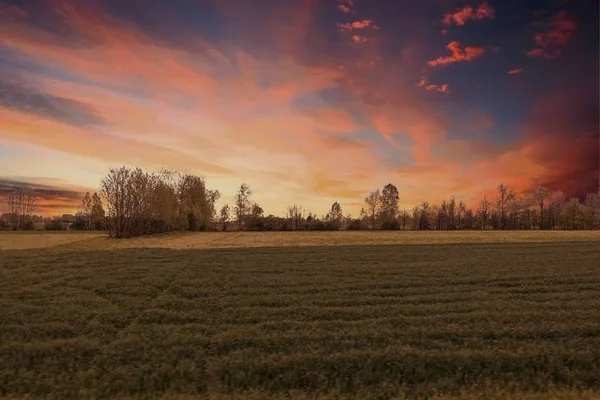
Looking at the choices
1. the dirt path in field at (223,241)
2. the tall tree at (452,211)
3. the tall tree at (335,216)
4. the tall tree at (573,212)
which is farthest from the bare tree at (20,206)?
the tall tree at (573,212)

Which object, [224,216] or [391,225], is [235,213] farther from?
[391,225]

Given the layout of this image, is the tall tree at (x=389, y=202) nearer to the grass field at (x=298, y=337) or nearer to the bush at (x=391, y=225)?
the bush at (x=391, y=225)

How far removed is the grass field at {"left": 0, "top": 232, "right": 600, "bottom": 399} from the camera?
8.16m

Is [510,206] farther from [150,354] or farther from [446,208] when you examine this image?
[150,354]

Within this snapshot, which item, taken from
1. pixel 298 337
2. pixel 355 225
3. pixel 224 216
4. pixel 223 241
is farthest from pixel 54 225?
pixel 298 337

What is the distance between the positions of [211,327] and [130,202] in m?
55.5

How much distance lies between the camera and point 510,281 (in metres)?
20.2

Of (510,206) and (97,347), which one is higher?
(510,206)

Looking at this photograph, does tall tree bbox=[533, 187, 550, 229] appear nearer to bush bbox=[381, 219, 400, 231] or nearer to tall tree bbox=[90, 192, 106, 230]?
bush bbox=[381, 219, 400, 231]

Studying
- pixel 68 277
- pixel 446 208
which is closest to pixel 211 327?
pixel 68 277

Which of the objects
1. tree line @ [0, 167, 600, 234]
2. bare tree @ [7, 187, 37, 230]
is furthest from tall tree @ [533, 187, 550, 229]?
bare tree @ [7, 187, 37, 230]

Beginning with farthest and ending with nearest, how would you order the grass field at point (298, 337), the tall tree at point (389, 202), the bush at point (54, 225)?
the tall tree at point (389, 202), the bush at point (54, 225), the grass field at point (298, 337)

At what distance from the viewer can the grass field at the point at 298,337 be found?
816cm

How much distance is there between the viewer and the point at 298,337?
10.6 meters
